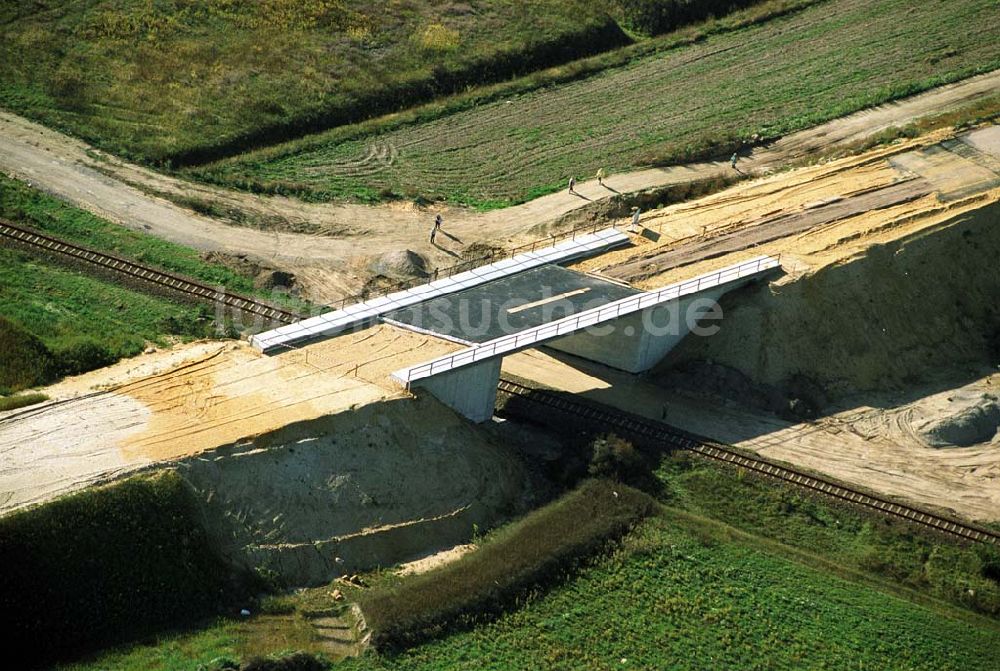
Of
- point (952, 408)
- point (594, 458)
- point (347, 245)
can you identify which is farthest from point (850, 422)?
point (347, 245)

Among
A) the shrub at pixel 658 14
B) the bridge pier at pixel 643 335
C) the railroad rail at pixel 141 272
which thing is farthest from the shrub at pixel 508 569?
the shrub at pixel 658 14

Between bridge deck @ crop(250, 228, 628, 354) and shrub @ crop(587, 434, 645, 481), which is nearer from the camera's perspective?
shrub @ crop(587, 434, 645, 481)

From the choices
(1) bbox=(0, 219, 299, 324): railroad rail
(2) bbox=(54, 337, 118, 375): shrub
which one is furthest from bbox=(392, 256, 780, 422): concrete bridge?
(2) bbox=(54, 337, 118, 375): shrub

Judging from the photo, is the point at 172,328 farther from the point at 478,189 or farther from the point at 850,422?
the point at 850,422

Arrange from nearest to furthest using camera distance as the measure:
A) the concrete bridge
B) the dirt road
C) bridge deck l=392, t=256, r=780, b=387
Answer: bridge deck l=392, t=256, r=780, b=387 → the concrete bridge → the dirt road

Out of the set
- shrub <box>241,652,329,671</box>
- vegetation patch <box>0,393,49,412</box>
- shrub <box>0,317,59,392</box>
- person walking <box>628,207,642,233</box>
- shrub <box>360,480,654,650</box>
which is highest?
person walking <box>628,207,642,233</box>

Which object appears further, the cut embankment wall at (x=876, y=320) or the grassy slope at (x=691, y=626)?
the cut embankment wall at (x=876, y=320)

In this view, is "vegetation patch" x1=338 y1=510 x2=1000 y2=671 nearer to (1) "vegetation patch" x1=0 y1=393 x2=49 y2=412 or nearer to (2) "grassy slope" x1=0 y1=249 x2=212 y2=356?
(1) "vegetation patch" x1=0 y1=393 x2=49 y2=412

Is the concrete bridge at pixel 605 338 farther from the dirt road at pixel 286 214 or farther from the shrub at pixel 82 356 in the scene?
the shrub at pixel 82 356
